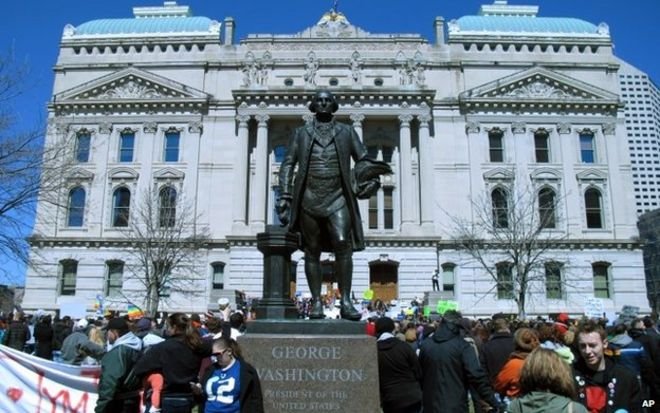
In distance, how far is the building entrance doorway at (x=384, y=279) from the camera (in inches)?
1431

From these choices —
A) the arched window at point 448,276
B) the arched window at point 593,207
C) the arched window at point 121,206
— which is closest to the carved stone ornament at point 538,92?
the arched window at point 593,207

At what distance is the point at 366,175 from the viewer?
25.2 feet

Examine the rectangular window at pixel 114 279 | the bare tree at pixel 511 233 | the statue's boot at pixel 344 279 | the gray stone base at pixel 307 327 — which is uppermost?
the bare tree at pixel 511 233

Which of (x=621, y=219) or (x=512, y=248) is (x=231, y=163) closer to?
(x=512, y=248)

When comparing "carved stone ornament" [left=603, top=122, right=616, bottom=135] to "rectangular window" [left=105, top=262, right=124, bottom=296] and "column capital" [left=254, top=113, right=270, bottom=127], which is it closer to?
"column capital" [left=254, top=113, right=270, bottom=127]

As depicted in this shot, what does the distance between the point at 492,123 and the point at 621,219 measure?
1146 cm

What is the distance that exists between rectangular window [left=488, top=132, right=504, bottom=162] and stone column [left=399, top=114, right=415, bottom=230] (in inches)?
256

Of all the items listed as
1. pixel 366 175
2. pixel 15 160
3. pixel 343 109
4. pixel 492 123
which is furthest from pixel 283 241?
pixel 492 123

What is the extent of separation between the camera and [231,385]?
18.8ft

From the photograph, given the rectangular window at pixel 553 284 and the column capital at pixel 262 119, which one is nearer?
the rectangular window at pixel 553 284

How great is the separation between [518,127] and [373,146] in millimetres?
10781

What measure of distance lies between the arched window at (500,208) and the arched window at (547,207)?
2.34m

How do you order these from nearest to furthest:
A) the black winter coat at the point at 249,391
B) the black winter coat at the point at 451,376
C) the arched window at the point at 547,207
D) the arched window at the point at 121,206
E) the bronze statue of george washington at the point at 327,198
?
the black winter coat at the point at 249,391 → the black winter coat at the point at 451,376 → the bronze statue of george washington at the point at 327,198 → the arched window at the point at 547,207 → the arched window at the point at 121,206

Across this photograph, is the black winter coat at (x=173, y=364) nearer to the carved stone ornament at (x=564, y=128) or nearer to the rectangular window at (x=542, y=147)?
the rectangular window at (x=542, y=147)
